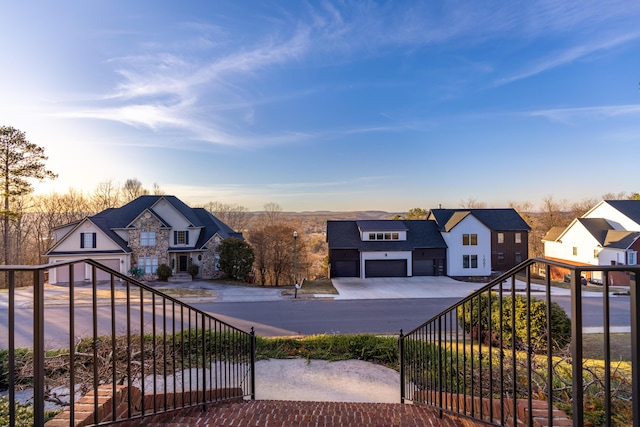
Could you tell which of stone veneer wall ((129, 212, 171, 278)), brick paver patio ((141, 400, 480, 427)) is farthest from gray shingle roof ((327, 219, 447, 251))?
brick paver patio ((141, 400, 480, 427))

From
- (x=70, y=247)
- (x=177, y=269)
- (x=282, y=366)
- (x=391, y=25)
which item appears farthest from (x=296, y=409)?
(x=70, y=247)

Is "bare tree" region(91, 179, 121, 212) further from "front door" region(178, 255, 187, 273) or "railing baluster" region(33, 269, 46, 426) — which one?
"railing baluster" region(33, 269, 46, 426)

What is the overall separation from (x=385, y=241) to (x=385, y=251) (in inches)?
40.5

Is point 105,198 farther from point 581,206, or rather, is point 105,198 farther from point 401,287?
point 581,206

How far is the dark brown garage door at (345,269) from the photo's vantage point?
2153 cm

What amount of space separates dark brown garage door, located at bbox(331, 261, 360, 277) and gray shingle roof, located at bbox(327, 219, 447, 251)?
1154 millimetres

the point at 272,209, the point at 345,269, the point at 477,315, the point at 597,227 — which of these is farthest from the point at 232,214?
the point at 477,315

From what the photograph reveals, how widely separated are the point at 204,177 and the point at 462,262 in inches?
794

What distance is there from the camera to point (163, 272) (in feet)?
65.2

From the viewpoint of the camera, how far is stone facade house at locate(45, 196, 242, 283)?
19016mm

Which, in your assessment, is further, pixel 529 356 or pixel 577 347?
pixel 529 356

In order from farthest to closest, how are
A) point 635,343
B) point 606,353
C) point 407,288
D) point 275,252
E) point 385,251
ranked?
point 385,251, point 275,252, point 407,288, point 606,353, point 635,343

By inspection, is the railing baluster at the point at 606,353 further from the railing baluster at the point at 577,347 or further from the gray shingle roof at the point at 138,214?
the gray shingle roof at the point at 138,214

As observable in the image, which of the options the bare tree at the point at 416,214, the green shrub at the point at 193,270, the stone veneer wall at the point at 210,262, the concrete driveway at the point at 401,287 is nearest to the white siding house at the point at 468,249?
the concrete driveway at the point at 401,287
